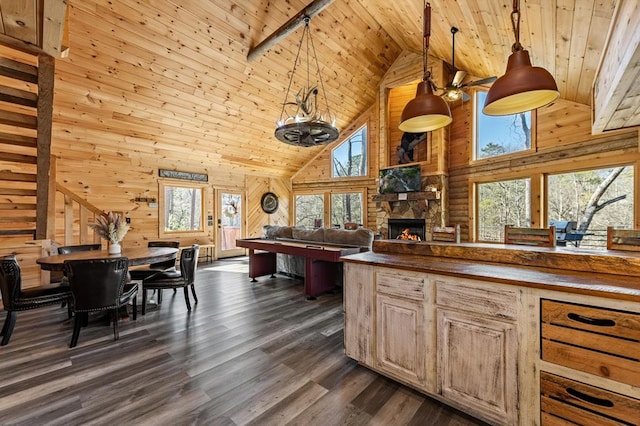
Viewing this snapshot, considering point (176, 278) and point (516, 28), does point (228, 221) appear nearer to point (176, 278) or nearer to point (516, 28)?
point (176, 278)

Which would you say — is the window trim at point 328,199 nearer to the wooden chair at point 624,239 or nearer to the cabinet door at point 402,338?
the wooden chair at point 624,239

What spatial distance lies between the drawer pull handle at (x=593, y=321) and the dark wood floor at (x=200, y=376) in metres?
0.93

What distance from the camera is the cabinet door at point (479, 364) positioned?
59.1 inches

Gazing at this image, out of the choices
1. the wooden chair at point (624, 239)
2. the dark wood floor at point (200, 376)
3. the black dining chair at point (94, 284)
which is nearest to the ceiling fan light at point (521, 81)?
the wooden chair at point (624, 239)

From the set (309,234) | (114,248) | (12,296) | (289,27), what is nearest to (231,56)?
(289,27)

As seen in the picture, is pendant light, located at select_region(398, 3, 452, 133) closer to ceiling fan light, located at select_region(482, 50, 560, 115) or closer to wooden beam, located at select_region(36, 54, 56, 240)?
ceiling fan light, located at select_region(482, 50, 560, 115)

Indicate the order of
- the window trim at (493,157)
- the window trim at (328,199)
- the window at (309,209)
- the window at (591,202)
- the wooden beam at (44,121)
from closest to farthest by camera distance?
the wooden beam at (44,121)
the window at (591,202)
the window trim at (493,157)
the window trim at (328,199)
the window at (309,209)

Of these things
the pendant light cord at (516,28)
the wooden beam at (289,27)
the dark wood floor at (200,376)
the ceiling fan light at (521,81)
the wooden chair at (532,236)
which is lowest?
the dark wood floor at (200,376)

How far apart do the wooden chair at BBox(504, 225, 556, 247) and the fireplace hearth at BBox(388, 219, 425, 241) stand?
12.0ft

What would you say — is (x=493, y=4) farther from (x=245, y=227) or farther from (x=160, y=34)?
(x=245, y=227)

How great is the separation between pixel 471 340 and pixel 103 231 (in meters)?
4.26

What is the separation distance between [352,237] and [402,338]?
8.40 ft

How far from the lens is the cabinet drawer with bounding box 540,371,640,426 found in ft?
4.03

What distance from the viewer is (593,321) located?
4.19 ft
